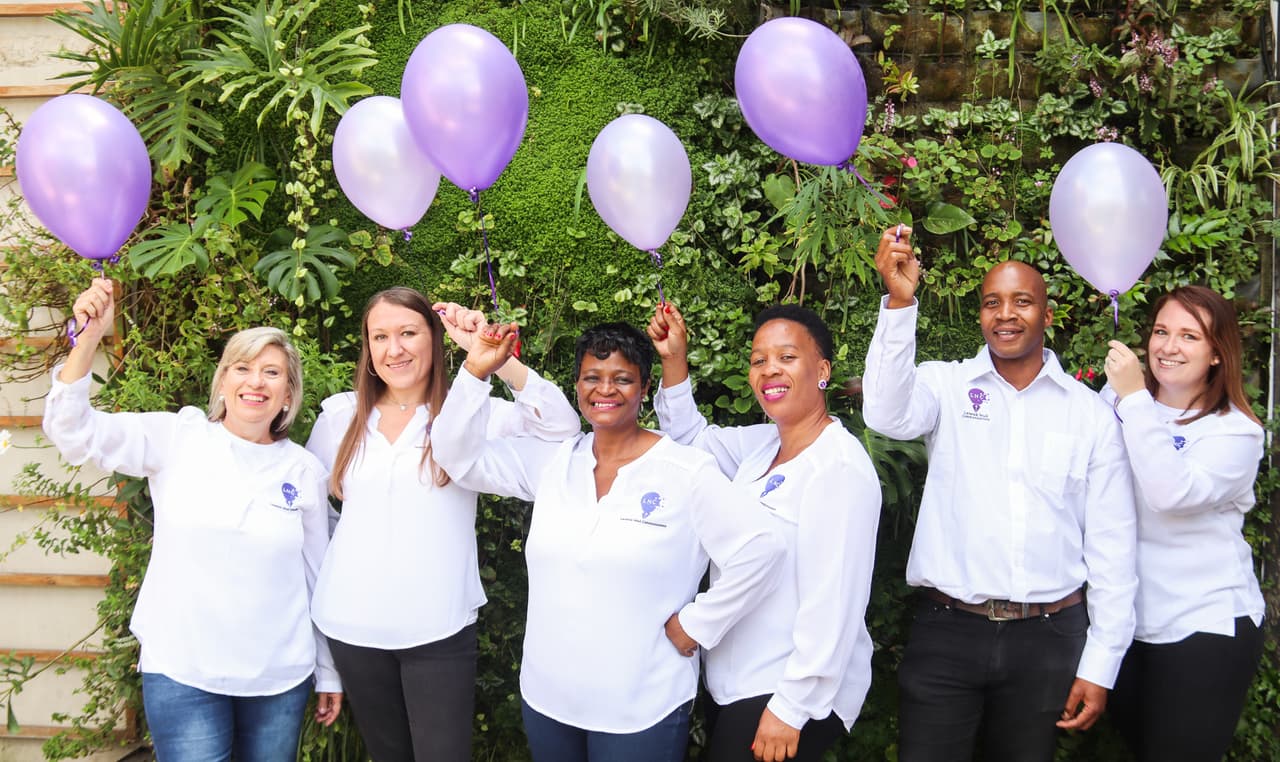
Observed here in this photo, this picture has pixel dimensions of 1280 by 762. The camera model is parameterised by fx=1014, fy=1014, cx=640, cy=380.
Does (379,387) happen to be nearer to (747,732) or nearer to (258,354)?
(258,354)

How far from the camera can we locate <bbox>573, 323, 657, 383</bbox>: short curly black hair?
241 cm

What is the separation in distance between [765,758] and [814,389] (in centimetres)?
84

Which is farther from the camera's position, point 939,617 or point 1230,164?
point 1230,164

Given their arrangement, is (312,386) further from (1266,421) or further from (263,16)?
(1266,421)

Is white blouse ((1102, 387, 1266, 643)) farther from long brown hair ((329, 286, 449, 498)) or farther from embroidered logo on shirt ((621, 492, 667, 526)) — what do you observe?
long brown hair ((329, 286, 449, 498))

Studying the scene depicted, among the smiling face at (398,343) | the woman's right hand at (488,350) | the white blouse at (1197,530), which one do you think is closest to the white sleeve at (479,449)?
the woman's right hand at (488,350)

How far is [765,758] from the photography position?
2.22 m

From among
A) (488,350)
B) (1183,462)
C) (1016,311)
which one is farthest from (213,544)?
(1183,462)

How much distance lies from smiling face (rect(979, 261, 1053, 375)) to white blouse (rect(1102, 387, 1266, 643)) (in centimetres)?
26

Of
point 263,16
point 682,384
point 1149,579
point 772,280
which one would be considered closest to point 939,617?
point 1149,579

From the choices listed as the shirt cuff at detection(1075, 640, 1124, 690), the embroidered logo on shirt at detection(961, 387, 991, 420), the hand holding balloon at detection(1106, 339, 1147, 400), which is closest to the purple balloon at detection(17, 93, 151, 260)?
the embroidered logo on shirt at detection(961, 387, 991, 420)

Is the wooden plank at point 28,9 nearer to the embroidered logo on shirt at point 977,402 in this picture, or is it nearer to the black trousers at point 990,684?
the embroidered logo on shirt at point 977,402

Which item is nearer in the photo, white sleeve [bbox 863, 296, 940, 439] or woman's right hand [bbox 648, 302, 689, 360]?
white sleeve [bbox 863, 296, 940, 439]

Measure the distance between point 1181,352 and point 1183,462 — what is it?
0.32m
